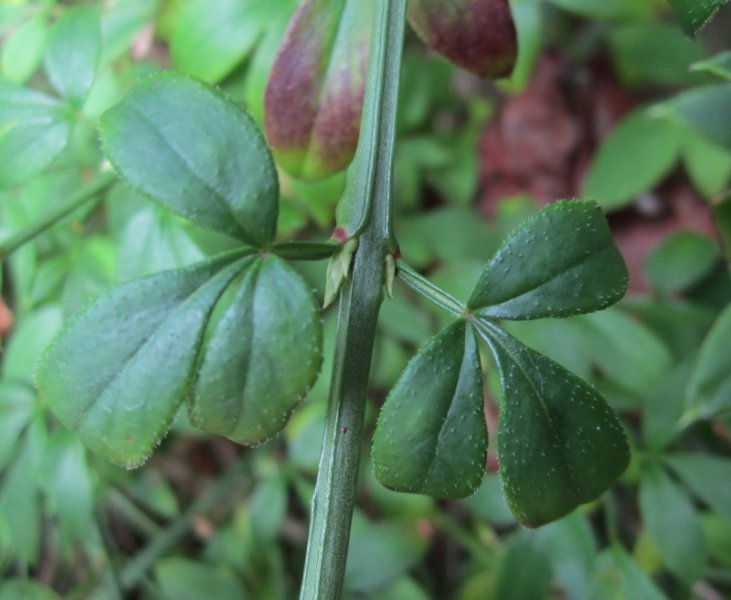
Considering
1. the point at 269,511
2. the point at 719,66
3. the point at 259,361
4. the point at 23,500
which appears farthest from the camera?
the point at 269,511

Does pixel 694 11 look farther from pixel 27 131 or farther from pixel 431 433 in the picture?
pixel 27 131

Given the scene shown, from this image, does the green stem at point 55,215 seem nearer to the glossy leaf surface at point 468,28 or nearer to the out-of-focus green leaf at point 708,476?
the glossy leaf surface at point 468,28

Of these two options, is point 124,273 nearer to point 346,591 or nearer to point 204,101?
point 204,101

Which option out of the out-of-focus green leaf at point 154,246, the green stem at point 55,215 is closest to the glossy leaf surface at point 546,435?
the out-of-focus green leaf at point 154,246

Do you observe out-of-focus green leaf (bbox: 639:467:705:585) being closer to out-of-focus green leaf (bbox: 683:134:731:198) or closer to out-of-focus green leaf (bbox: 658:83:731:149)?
out-of-focus green leaf (bbox: 658:83:731:149)

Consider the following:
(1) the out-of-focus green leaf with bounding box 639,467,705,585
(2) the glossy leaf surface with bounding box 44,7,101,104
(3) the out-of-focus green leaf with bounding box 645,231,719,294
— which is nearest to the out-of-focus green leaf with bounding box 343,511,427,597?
(1) the out-of-focus green leaf with bounding box 639,467,705,585

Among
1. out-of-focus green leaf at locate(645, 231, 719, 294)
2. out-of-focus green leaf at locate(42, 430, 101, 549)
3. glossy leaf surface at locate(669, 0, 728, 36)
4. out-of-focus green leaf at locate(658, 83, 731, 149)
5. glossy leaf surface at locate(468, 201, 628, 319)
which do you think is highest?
glossy leaf surface at locate(669, 0, 728, 36)

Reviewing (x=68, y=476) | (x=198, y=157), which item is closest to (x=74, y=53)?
(x=198, y=157)
